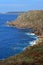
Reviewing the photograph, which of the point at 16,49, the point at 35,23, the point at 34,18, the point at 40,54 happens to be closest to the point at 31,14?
the point at 34,18

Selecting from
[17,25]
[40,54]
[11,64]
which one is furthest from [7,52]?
[17,25]

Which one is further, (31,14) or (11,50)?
(31,14)

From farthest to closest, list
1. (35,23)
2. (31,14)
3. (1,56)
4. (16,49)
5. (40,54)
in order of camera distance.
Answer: (31,14) → (35,23) → (16,49) → (1,56) → (40,54)

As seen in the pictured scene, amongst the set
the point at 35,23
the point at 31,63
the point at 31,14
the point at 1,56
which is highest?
the point at 31,14

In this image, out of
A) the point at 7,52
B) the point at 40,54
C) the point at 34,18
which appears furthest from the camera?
the point at 34,18

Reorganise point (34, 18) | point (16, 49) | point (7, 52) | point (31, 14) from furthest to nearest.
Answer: point (31, 14), point (34, 18), point (16, 49), point (7, 52)

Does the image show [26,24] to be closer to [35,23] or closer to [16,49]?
[35,23]

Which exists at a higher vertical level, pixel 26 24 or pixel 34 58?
pixel 26 24

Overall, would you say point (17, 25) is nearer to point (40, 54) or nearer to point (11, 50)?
point (11, 50)

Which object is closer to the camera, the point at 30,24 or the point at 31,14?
the point at 30,24
